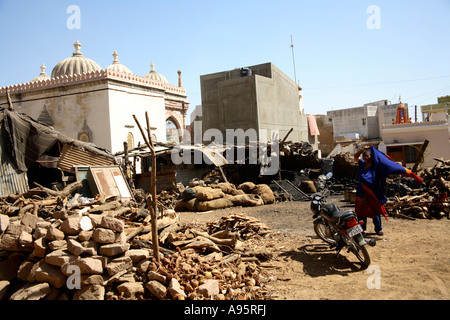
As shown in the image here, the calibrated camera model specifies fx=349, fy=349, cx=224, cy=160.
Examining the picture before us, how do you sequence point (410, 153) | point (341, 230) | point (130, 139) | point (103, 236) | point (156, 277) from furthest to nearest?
point (410, 153) < point (130, 139) < point (341, 230) < point (103, 236) < point (156, 277)

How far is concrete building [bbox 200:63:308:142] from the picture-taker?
1714 centimetres

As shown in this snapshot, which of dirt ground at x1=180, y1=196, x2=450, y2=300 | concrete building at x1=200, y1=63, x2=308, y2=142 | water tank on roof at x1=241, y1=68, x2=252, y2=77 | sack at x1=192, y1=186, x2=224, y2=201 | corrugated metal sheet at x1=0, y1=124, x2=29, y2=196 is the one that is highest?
water tank on roof at x1=241, y1=68, x2=252, y2=77

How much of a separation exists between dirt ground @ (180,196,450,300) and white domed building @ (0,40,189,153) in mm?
15196

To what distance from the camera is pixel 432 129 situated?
23.2 meters

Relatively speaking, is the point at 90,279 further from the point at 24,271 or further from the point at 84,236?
the point at 24,271

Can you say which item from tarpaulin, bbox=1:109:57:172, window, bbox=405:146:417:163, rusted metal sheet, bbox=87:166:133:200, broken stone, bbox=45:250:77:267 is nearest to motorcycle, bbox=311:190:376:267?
broken stone, bbox=45:250:77:267

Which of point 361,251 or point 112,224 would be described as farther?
point 361,251

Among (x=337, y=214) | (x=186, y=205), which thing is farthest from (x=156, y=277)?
(x=186, y=205)

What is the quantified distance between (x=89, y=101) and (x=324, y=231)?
1768 cm

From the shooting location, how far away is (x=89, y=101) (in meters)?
20.2

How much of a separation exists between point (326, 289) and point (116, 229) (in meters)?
2.83

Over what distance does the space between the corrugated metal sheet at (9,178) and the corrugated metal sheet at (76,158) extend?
4.17 feet

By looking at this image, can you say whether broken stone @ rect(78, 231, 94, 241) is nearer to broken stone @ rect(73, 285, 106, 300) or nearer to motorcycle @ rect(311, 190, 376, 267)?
broken stone @ rect(73, 285, 106, 300)

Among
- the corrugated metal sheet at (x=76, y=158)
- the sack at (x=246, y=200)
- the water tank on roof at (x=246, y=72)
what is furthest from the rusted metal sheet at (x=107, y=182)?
the water tank on roof at (x=246, y=72)
